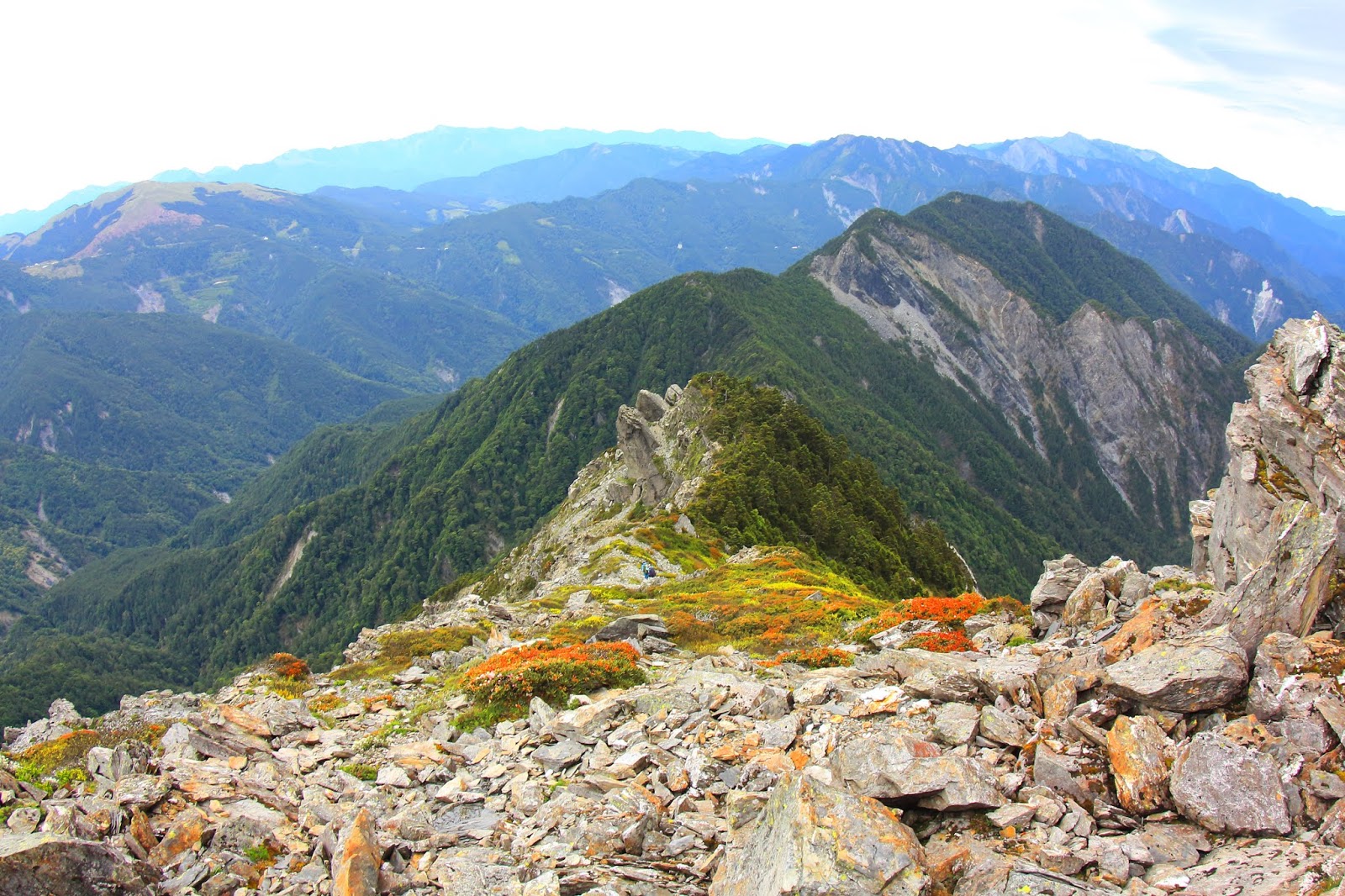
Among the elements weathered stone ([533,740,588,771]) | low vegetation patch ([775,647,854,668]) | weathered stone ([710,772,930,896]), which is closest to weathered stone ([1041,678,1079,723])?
weathered stone ([710,772,930,896])

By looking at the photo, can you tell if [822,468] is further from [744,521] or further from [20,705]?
[20,705]

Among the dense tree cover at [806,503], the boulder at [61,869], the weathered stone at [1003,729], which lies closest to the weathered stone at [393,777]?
the boulder at [61,869]

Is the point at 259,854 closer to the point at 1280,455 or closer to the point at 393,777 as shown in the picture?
the point at 393,777

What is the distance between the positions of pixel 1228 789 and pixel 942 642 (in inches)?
532

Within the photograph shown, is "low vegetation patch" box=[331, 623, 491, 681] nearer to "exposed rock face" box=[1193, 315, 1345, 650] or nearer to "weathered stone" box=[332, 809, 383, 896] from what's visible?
"weathered stone" box=[332, 809, 383, 896]

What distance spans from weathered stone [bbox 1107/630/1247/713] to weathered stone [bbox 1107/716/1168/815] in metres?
0.71

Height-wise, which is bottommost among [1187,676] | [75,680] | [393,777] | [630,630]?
[75,680]

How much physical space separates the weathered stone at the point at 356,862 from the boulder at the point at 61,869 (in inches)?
139

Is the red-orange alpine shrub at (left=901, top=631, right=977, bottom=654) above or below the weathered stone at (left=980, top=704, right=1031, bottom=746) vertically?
below

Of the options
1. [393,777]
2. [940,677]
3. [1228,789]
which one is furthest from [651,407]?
[1228,789]

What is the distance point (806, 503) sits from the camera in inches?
2928

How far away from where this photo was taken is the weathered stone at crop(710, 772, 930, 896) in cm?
1173

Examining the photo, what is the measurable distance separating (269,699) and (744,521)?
153ft

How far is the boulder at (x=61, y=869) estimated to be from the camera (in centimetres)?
1234
